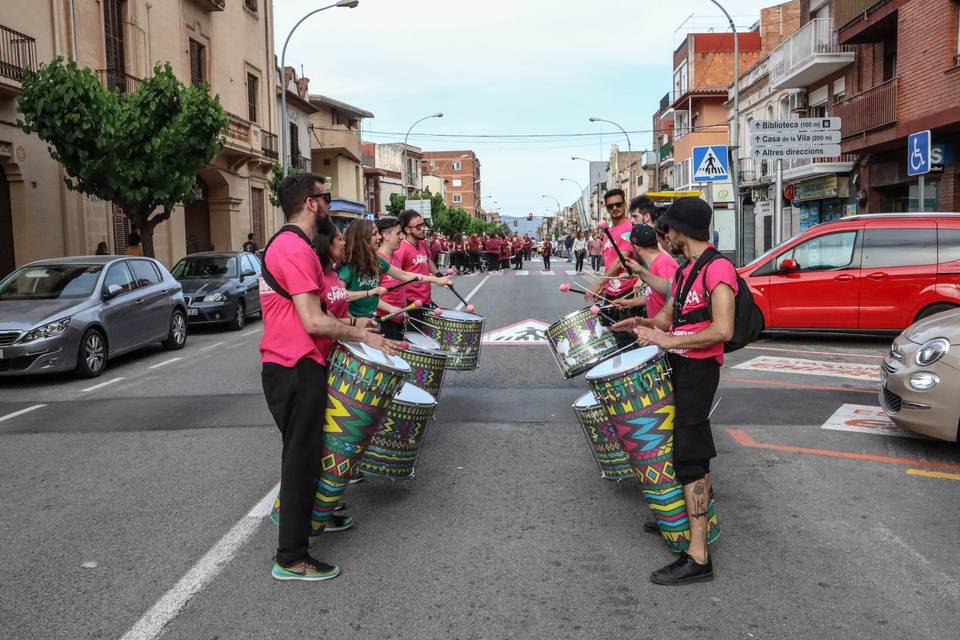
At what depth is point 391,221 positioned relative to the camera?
7699 mm

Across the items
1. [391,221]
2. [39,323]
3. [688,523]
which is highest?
[391,221]

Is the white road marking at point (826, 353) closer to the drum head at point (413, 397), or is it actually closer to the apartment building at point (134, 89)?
the drum head at point (413, 397)

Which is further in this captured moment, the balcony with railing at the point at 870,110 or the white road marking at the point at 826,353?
the balcony with railing at the point at 870,110

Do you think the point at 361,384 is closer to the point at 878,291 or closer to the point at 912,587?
the point at 912,587

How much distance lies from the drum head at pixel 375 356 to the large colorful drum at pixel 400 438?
18.0 inches

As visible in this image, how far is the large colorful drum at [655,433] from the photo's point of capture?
4.16 meters

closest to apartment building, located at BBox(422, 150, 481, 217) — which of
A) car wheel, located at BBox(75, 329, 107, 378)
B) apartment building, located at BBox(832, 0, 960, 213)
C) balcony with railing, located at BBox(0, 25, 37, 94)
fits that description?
apartment building, located at BBox(832, 0, 960, 213)

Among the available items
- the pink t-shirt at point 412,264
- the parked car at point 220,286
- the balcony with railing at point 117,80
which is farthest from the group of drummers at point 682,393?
the balcony with railing at point 117,80

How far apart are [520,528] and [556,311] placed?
535 inches

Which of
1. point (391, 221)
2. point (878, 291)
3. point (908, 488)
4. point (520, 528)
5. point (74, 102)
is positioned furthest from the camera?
point (74, 102)

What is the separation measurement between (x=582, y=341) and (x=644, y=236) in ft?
3.67

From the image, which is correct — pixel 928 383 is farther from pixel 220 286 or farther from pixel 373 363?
pixel 220 286

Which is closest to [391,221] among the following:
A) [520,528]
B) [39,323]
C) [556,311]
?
[520,528]

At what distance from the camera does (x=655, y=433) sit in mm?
4172
